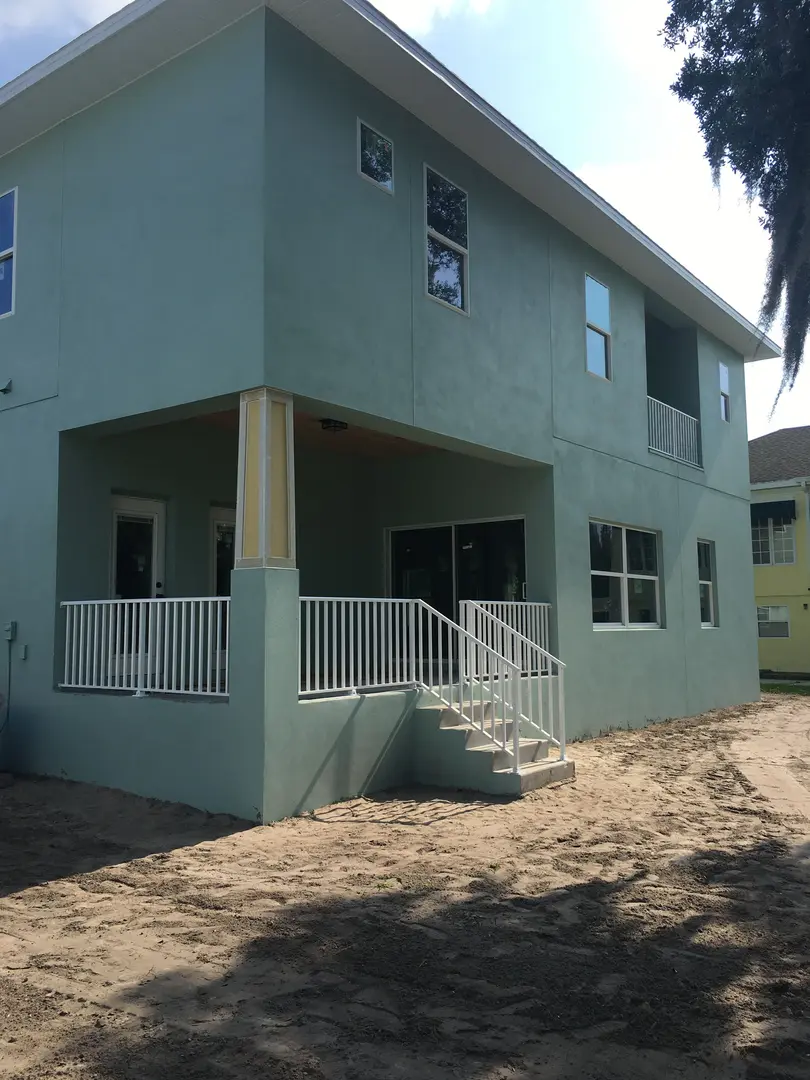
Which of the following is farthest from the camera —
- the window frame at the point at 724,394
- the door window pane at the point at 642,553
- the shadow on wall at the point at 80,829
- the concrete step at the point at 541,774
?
the window frame at the point at 724,394

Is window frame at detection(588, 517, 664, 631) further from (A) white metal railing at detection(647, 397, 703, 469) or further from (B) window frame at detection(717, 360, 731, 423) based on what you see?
(B) window frame at detection(717, 360, 731, 423)

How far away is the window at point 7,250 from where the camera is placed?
1062cm

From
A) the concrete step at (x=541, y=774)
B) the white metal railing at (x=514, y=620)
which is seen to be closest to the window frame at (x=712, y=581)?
the white metal railing at (x=514, y=620)

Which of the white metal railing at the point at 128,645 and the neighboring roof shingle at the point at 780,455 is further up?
the neighboring roof shingle at the point at 780,455

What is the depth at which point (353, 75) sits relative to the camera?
938cm

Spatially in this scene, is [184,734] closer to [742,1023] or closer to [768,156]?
[742,1023]

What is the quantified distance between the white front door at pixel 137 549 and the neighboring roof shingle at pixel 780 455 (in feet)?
66.7

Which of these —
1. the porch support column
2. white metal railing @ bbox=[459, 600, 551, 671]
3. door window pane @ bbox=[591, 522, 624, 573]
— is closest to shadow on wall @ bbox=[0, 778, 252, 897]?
the porch support column

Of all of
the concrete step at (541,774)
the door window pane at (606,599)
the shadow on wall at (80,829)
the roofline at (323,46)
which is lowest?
the shadow on wall at (80,829)

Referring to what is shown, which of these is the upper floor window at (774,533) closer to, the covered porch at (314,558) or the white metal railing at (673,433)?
the white metal railing at (673,433)

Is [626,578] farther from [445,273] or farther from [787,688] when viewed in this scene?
[787,688]

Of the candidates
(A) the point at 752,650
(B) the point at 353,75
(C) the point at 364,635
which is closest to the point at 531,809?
(C) the point at 364,635

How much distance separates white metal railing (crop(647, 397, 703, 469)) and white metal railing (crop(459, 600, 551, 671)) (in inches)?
181

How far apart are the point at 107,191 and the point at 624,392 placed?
8084 millimetres
